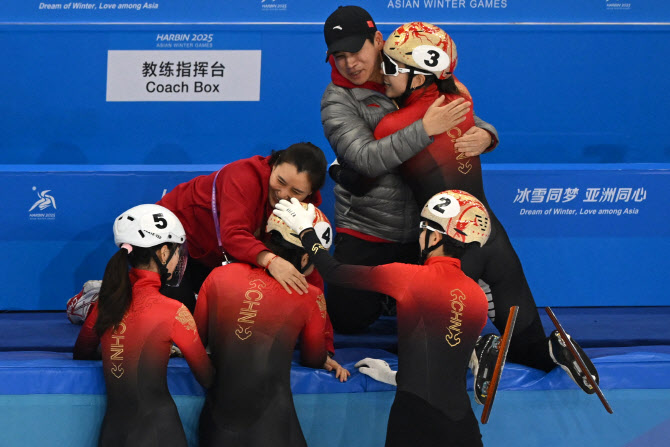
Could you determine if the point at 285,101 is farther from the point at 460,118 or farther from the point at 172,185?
the point at 460,118

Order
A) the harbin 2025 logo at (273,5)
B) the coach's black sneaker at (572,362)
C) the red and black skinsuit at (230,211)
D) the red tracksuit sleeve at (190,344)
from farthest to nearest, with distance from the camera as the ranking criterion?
1. the harbin 2025 logo at (273,5)
2. the red and black skinsuit at (230,211)
3. the coach's black sneaker at (572,362)
4. the red tracksuit sleeve at (190,344)

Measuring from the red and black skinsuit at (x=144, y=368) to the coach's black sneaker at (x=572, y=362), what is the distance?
4.39ft

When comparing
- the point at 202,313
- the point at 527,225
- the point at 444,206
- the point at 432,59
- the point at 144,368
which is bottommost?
the point at 144,368

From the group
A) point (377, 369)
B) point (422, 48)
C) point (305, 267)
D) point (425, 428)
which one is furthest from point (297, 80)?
point (425, 428)

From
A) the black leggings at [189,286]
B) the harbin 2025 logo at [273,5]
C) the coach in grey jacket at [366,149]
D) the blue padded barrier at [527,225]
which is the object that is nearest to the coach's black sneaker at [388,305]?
the coach in grey jacket at [366,149]

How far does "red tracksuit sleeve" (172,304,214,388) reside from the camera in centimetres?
263

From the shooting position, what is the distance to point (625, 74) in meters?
4.57

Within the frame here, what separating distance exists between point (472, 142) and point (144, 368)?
1.57 m

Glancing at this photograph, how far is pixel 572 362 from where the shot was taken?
2.87 meters

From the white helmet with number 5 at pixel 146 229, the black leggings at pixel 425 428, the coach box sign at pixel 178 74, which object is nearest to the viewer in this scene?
the black leggings at pixel 425 428

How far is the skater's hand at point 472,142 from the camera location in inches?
123

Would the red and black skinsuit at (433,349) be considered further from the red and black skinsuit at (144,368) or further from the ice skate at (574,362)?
the red and black skinsuit at (144,368)

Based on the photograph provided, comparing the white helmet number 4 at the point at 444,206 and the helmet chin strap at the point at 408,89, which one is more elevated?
the helmet chin strap at the point at 408,89

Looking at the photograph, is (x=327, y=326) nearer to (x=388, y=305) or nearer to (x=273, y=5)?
(x=388, y=305)
